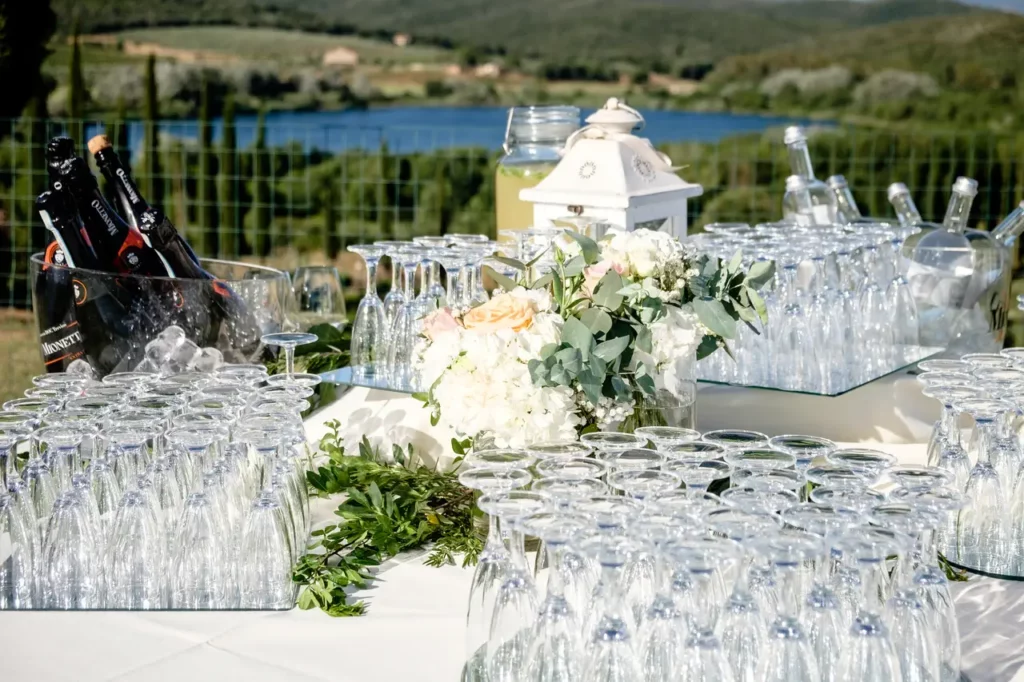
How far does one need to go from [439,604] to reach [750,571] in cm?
63

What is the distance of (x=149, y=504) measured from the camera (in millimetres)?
1711

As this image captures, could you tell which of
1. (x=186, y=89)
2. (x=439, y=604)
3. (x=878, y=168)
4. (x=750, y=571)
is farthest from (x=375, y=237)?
(x=750, y=571)

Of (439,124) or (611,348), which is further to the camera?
(439,124)

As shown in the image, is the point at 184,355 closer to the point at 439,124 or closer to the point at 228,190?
the point at 228,190

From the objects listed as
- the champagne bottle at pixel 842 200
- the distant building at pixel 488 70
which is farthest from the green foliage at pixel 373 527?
the distant building at pixel 488 70

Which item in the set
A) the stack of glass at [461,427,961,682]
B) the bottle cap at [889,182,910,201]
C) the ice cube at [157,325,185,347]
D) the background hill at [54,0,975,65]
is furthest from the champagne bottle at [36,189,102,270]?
the background hill at [54,0,975,65]

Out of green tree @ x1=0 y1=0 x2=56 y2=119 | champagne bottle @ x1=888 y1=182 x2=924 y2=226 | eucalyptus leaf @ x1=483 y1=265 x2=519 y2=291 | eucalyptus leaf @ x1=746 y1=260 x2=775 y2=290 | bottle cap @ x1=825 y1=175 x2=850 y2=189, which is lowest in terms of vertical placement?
eucalyptus leaf @ x1=483 y1=265 x2=519 y2=291

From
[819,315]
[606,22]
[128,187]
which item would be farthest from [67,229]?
[606,22]

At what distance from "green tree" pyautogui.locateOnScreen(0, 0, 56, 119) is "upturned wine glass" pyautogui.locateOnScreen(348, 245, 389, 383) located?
712 cm

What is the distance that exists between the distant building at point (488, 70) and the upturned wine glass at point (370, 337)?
1174 cm

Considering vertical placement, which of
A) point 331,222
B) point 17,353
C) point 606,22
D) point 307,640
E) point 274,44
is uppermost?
point 606,22

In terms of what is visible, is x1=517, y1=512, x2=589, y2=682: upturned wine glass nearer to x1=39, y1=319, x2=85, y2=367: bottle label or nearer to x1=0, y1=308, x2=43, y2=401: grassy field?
x1=39, y1=319, x2=85, y2=367: bottle label

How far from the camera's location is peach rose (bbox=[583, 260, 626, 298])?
201 centimetres

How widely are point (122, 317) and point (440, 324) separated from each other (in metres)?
0.81
